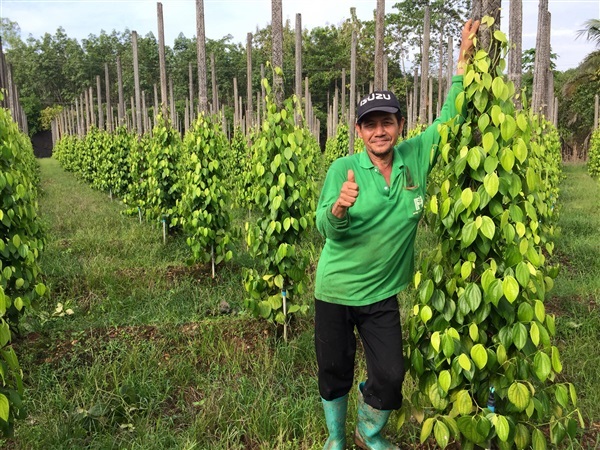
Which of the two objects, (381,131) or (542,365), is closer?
(542,365)

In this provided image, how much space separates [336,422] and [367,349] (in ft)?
1.56

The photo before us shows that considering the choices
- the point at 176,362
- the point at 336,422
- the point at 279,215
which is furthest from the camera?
the point at 279,215

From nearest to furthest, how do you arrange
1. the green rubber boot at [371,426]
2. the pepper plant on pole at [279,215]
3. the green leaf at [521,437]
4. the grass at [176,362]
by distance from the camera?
the green leaf at [521,437], the green rubber boot at [371,426], the grass at [176,362], the pepper plant on pole at [279,215]

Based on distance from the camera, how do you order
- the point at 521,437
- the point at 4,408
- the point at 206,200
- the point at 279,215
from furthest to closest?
the point at 206,200 → the point at 279,215 → the point at 521,437 → the point at 4,408

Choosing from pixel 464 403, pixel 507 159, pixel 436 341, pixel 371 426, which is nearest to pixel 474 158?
pixel 507 159

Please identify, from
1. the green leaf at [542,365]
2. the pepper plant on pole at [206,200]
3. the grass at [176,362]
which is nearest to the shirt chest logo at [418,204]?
the green leaf at [542,365]

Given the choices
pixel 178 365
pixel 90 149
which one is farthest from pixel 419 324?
pixel 90 149

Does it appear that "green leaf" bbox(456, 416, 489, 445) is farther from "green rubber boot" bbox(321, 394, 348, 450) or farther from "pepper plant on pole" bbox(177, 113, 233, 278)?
"pepper plant on pole" bbox(177, 113, 233, 278)

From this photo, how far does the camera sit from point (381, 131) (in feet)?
7.64

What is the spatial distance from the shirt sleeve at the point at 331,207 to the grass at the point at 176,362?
133 centimetres

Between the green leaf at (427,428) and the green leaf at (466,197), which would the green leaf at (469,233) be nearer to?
Answer: the green leaf at (466,197)

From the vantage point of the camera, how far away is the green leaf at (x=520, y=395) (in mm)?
2070

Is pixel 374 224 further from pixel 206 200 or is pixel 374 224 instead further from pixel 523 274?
pixel 206 200

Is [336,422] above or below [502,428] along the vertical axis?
below
